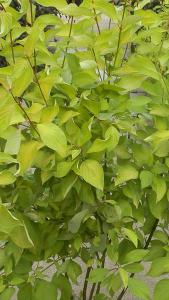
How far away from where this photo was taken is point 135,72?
3.82ft

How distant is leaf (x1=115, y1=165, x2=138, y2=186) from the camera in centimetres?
120

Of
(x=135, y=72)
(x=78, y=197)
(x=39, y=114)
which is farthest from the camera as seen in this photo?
(x=78, y=197)

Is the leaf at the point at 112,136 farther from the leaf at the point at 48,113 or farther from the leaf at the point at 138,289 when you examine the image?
the leaf at the point at 138,289

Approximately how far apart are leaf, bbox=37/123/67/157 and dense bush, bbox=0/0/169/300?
64 millimetres

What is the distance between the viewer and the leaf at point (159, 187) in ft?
3.99

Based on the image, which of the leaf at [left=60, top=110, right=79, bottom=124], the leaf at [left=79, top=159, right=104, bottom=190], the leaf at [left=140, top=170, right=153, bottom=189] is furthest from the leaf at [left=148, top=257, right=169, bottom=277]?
the leaf at [left=60, top=110, right=79, bottom=124]

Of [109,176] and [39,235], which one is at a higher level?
[109,176]

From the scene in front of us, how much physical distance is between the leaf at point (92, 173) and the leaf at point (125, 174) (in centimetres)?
13

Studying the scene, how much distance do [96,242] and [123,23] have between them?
1.90 feet

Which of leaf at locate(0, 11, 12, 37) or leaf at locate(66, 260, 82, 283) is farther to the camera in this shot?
leaf at locate(66, 260, 82, 283)

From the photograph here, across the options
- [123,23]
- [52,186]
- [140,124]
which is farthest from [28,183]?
[123,23]

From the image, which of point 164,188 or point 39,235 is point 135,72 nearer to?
point 164,188

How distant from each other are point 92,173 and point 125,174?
16 cm

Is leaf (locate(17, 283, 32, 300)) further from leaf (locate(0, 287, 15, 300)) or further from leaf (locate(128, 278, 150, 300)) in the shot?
leaf (locate(128, 278, 150, 300))
